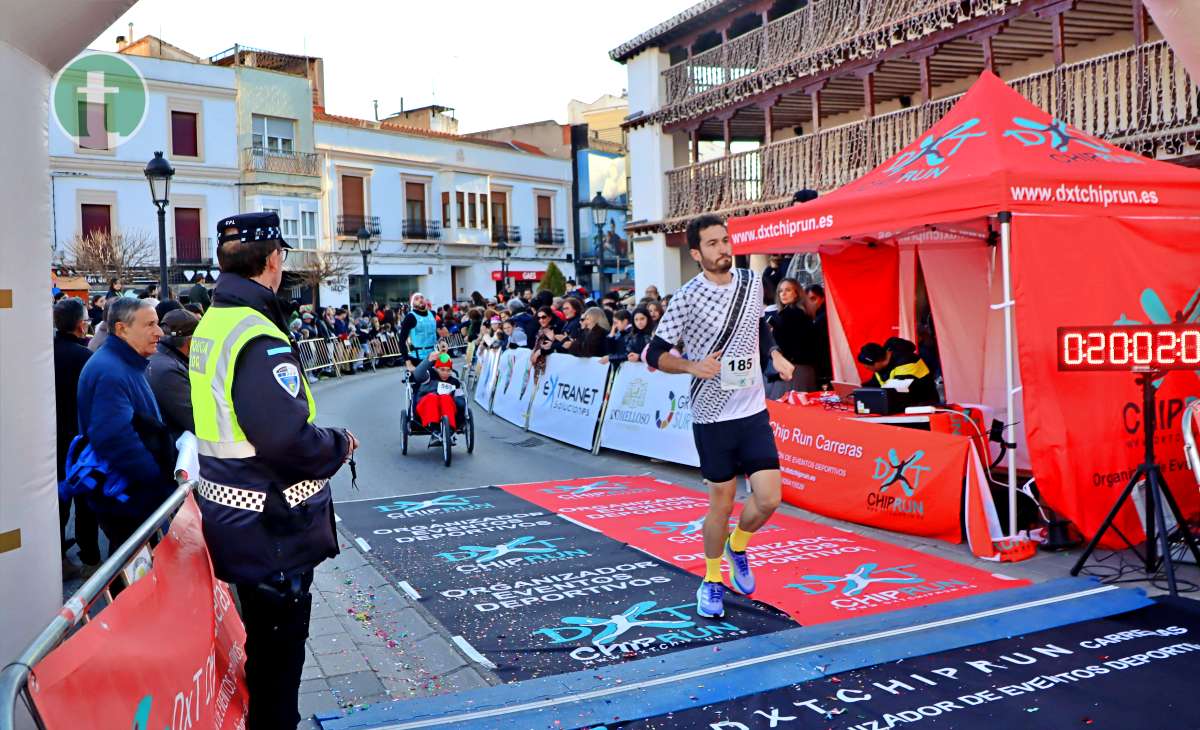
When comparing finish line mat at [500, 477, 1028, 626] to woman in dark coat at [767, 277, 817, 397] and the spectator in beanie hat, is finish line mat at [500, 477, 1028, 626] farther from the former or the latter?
the spectator in beanie hat

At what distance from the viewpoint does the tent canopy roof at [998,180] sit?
673cm

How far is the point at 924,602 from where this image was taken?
5617mm

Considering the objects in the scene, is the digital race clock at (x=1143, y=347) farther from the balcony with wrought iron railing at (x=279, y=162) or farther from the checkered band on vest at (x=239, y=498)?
the balcony with wrought iron railing at (x=279, y=162)

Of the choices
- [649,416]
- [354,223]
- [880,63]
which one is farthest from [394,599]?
[354,223]

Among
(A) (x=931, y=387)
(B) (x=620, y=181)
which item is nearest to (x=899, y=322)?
(A) (x=931, y=387)

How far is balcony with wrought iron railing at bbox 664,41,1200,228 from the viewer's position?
13.5 metres

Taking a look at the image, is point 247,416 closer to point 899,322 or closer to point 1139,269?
point 1139,269

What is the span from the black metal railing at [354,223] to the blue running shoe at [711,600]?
3780cm

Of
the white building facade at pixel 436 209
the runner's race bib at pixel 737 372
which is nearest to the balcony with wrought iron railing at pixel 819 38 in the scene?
the runner's race bib at pixel 737 372

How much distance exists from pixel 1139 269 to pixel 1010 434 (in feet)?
4.85

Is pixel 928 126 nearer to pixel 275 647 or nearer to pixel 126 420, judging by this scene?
pixel 126 420

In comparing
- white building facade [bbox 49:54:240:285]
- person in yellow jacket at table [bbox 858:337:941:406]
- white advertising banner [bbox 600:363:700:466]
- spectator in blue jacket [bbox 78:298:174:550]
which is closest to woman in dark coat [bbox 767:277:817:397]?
white advertising banner [bbox 600:363:700:466]

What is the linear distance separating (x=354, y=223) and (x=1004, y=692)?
40.6 m

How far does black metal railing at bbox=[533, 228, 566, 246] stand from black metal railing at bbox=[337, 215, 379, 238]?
10655 mm
